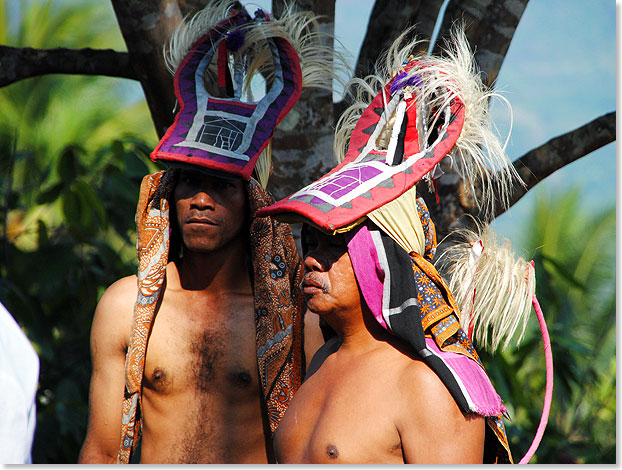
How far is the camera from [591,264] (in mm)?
10180

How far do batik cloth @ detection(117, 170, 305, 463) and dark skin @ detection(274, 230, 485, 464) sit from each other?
318 mm

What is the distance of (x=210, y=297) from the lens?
2.67 metres

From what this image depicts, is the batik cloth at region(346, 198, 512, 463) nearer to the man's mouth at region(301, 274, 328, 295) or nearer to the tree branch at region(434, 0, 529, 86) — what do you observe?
the man's mouth at region(301, 274, 328, 295)

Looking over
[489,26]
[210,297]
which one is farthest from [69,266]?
[489,26]

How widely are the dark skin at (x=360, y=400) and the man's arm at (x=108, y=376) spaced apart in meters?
0.69

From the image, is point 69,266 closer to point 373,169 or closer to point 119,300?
point 119,300

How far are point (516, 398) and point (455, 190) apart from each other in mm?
1450

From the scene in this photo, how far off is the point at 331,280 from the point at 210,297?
0.76m

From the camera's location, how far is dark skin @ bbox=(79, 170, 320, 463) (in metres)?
2.52

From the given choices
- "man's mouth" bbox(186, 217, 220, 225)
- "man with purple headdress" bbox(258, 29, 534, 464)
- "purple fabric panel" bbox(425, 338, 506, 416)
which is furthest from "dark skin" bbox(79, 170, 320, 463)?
"purple fabric panel" bbox(425, 338, 506, 416)

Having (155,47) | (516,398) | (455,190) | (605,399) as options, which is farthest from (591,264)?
(155,47)

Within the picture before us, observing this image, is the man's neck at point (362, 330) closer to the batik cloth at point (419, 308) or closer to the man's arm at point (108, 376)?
the batik cloth at point (419, 308)

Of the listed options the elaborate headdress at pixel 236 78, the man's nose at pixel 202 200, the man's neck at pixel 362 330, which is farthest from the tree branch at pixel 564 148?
the man's neck at pixel 362 330

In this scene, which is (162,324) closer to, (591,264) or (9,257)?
(9,257)
